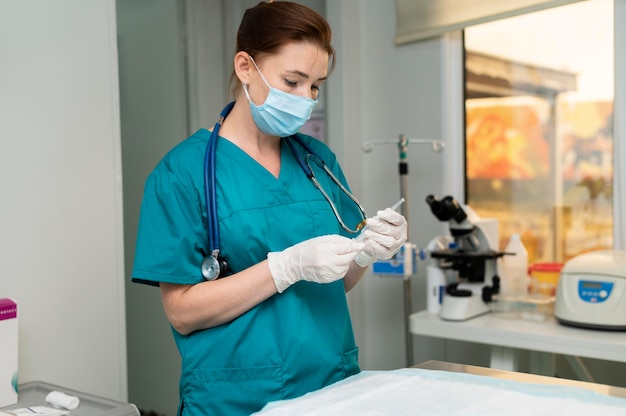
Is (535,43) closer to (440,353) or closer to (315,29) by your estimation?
(440,353)

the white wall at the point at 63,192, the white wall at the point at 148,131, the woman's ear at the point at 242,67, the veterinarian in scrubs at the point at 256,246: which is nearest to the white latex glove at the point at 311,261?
the veterinarian in scrubs at the point at 256,246

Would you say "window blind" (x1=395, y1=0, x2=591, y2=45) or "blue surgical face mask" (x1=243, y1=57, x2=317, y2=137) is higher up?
"window blind" (x1=395, y1=0, x2=591, y2=45)

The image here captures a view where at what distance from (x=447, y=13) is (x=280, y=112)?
154 centimetres

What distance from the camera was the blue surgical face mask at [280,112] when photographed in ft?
4.23

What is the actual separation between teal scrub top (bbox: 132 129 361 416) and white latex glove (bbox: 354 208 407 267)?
0.44 ft

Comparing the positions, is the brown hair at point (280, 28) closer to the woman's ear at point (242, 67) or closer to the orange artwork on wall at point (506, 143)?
the woman's ear at point (242, 67)

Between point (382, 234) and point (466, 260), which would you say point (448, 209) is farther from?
point (382, 234)

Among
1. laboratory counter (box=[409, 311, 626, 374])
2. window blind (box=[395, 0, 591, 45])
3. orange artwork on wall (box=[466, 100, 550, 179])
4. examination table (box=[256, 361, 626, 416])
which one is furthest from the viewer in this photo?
orange artwork on wall (box=[466, 100, 550, 179])

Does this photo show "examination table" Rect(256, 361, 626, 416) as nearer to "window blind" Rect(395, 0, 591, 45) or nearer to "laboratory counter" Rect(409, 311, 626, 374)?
"laboratory counter" Rect(409, 311, 626, 374)

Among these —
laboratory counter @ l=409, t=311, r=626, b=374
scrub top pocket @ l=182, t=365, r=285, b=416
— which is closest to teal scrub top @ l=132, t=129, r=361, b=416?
scrub top pocket @ l=182, t=365, r=285, b=416

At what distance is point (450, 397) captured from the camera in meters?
1.00

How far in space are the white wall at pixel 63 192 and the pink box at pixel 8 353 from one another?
18 cm

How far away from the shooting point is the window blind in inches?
94.0

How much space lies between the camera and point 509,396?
1.00 meters
